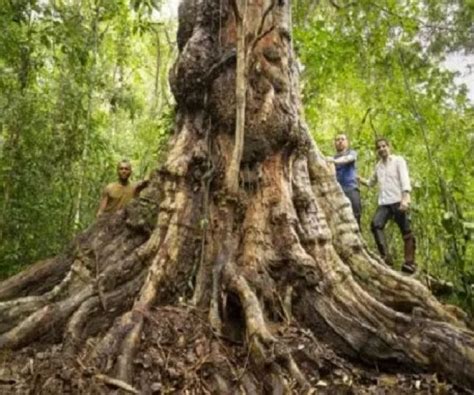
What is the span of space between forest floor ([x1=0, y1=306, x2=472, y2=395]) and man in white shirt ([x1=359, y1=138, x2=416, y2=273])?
9.56 feet

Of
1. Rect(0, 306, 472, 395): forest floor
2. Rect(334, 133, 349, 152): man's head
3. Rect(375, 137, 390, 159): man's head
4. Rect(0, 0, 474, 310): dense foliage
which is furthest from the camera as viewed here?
Rect(0, 0, 474, 310): dense foliage

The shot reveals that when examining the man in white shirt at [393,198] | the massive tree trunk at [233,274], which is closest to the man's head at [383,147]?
the man in white shirt at [393,198]

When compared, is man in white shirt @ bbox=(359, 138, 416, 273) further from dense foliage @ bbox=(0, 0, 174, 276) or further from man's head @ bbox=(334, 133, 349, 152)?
dense foliage @ bbox=(0, 0, 174, 276)

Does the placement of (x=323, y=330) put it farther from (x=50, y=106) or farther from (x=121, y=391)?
(x=50, y=106)

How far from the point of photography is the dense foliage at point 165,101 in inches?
286

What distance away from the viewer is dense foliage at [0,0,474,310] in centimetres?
725

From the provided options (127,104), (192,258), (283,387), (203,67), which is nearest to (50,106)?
(127,104)

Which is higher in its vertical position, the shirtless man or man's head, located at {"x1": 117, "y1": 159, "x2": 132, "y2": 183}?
man's head, located at {"x1": 117, "y1": 159, "x2": 132, "y2": 183}

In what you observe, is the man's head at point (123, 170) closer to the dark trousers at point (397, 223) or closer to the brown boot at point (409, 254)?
the dark trousers at point (397, 223)

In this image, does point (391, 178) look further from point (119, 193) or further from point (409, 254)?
point (119, 193)

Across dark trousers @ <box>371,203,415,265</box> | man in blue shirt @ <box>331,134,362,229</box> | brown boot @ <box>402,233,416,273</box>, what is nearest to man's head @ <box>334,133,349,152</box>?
man in blue shirt @ <box>331,134,362,229</box>

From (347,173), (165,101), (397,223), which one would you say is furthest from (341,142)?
(165,101)

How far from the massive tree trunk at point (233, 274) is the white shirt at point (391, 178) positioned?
5.33 feet

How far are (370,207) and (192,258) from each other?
7478 millimetres
